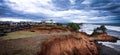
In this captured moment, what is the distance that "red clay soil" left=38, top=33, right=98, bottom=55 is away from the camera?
19.4m

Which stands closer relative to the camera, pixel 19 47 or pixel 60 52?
pixel 19 47

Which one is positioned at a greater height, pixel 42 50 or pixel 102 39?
pixel 42 50

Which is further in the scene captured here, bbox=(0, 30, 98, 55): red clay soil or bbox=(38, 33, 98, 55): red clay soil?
bbox=(38, 33, 98, 55): red clay soil

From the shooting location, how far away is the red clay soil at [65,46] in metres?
19.4

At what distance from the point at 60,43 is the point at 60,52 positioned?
4.86ft

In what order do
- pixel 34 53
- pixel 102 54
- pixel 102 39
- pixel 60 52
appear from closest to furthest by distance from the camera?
1. pixel 34 53
2. pixel 60 52
3. pixel 102 54
4. pixel 102 39

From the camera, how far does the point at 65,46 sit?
2264 centimetres

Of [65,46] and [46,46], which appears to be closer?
[46,46]

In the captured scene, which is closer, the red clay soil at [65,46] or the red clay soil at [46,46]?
the red clay soil at [46,46]

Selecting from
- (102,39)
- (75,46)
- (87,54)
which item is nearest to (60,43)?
(75,46)

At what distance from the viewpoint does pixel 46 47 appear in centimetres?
1906

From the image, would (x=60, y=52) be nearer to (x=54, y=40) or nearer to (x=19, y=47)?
(x=54, y=40)

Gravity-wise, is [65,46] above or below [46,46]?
below

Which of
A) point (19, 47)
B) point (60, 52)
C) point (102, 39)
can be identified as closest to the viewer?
point (19, 47)
